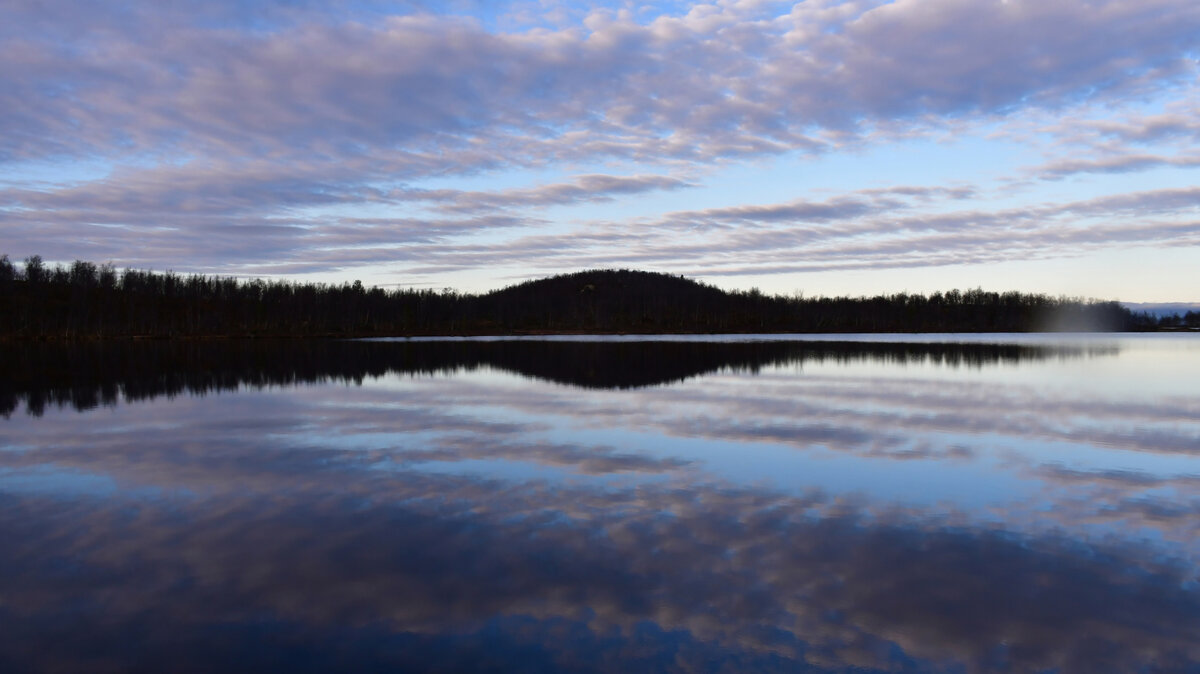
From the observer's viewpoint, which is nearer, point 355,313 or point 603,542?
point 603,542

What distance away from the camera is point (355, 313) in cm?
15675

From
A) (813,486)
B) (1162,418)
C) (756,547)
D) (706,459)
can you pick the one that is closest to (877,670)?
(756,547)

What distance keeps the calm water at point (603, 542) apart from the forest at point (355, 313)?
363 ft

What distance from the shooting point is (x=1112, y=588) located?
314 inches

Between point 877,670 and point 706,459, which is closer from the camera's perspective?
point 877,670

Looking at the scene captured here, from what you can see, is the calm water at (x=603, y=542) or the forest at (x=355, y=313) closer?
the calm water at (x=603, y=542)

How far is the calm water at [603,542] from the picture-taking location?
661 cm

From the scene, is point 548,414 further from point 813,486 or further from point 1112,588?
point 1112,588

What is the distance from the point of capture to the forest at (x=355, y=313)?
125 metres

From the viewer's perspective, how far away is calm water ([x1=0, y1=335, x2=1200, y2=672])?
661 cm

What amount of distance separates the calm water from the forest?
363 feet

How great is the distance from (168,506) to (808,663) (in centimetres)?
1003

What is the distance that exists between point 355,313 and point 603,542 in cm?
15633

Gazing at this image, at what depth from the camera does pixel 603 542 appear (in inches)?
375
